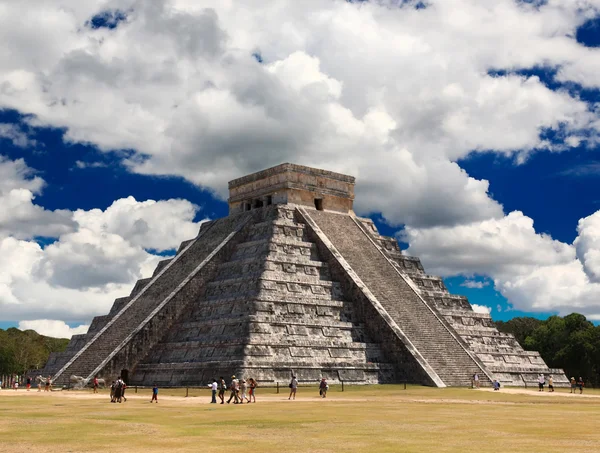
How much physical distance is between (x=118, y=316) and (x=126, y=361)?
474 centimetres

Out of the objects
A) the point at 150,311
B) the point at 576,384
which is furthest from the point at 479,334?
the point at 150,311

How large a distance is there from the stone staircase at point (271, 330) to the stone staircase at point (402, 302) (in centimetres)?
176

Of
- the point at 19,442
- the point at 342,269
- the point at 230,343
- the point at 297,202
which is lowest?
the point at 19,442

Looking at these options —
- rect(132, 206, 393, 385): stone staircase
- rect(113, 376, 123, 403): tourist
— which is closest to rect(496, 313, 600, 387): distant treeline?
rect(132, 206, 393, 385): stone staircase

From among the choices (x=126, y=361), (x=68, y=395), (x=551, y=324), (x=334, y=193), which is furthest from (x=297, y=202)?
(x=551, y=324)

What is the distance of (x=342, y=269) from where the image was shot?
36.1m

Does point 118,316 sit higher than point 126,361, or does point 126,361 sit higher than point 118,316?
point 118,316

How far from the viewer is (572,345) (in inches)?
2019

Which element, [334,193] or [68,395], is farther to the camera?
[334,193]

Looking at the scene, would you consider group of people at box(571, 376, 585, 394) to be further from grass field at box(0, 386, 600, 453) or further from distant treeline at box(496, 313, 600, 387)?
distant treeline at box(496, 313, 600, 387)

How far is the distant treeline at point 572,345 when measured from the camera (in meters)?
50.5

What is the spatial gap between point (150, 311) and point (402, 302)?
12.1 metres

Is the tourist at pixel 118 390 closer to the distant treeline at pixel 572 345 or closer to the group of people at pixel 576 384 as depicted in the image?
the group of people at pixel 576 384

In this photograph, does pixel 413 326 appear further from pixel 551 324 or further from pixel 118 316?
pixel 551 324
